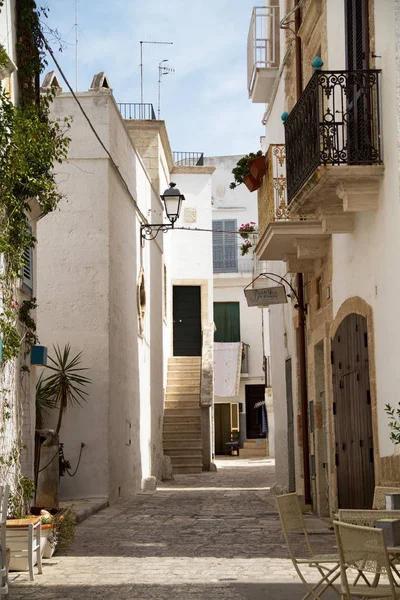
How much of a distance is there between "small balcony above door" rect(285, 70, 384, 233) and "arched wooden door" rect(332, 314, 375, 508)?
1.48 metres

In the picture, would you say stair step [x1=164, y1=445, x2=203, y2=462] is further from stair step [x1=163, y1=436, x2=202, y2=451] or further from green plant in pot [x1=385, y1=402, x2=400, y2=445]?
green plant in pot [x1=385, y1=402, x2=400, y2=445]

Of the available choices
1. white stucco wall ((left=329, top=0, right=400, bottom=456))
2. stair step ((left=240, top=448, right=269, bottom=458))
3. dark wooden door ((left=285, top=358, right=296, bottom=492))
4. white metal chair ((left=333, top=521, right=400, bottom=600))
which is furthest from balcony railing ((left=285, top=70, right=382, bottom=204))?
stair step ((left=240, top=448, right=269, bottom=458))

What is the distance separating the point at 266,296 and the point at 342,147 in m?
5.38

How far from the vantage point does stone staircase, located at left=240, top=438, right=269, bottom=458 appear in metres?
38.8

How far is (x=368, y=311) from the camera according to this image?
35.5ft

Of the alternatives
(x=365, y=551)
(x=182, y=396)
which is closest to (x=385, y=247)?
(x=365, y=551)

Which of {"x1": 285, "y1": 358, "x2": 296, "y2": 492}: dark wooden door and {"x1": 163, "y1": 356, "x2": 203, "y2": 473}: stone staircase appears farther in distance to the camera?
{"x1": 163, "y1": 356, "x2": 203, "y2": 473}: stone staircase

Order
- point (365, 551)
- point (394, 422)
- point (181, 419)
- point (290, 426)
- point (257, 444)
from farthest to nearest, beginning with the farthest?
point (257, 444)
point (181, 419)
point (290, 426)
point (394, 422)
point (365, 551)

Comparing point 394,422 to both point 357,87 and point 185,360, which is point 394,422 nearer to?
point 357,87

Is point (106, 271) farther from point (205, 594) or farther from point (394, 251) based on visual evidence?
point (205, 594)

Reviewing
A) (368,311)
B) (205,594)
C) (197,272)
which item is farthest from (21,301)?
(197,272)

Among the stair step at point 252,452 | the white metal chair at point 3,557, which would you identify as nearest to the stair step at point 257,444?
the stair step at point 252,452

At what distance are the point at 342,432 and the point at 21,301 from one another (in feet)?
14.0

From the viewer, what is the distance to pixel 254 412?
41844mm
